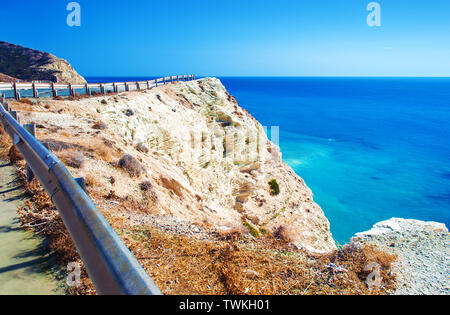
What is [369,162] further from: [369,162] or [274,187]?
[274,187]

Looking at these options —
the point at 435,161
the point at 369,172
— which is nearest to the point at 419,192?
the point at 369,172

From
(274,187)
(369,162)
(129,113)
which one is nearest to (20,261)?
(129,113)

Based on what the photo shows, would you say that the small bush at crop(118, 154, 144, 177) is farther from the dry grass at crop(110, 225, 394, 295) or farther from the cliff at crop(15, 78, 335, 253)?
the dry grass at crop(110, 225, 394, 295)

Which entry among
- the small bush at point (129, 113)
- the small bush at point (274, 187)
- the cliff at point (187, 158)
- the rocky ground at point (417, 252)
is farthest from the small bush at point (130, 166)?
the small bush at point (274, 187)

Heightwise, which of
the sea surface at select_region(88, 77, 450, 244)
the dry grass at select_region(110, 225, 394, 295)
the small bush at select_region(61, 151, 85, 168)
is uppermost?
the small bush at select_region(61, 151, 85, 168)

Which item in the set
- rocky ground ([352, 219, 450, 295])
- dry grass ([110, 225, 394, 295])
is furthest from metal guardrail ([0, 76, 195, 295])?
rocky ground ([352, 219, 450, 295])
